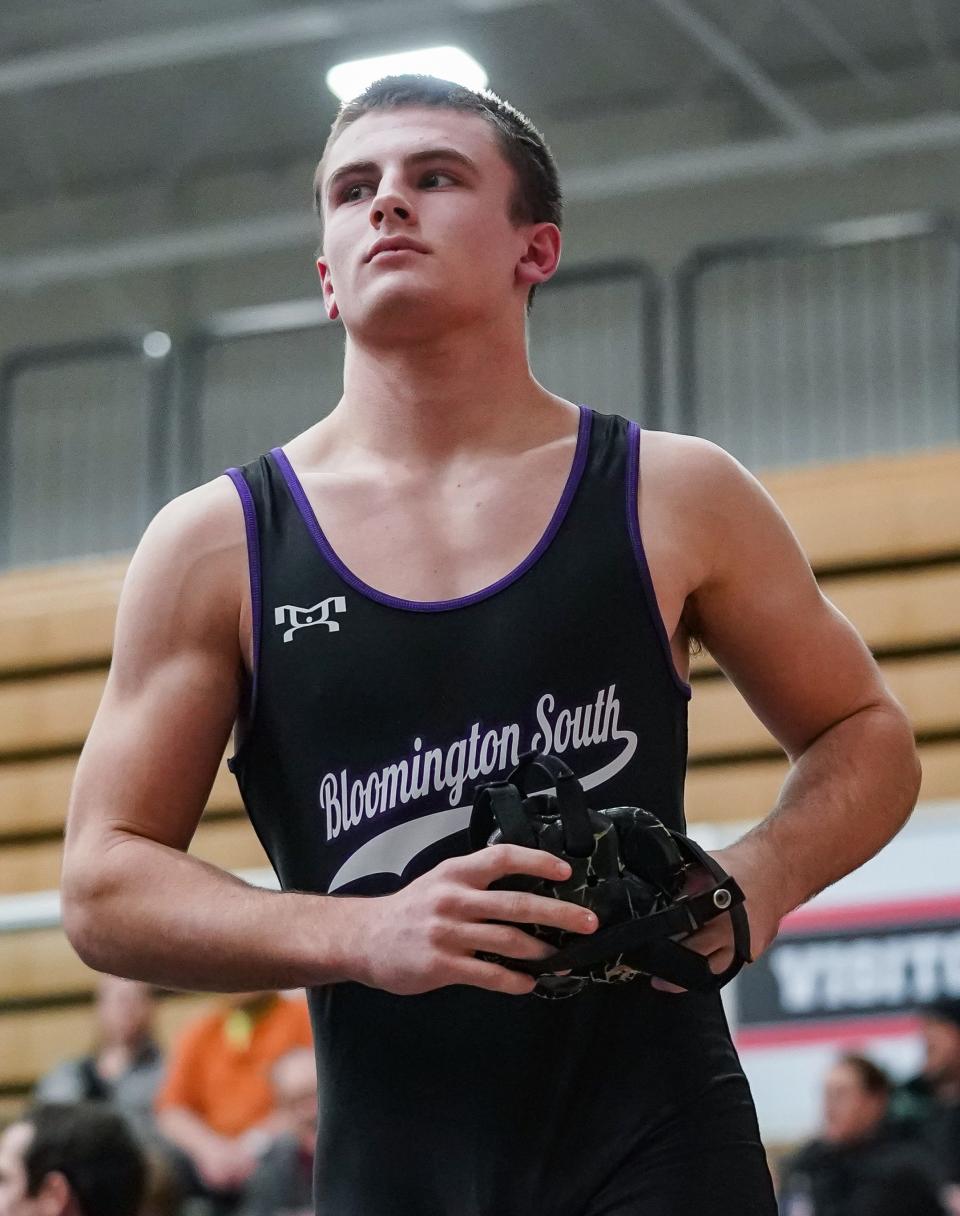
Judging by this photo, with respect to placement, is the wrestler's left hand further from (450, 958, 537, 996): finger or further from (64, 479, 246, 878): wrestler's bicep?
(64, 479, 246, 878): wrestler's bicep

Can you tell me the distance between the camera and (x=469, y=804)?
2.30 meters

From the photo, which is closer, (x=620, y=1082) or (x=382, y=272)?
(x=620, y=1082)

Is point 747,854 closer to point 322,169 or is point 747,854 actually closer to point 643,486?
point 643,486

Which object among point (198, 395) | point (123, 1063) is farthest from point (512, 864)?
point (198, 395)

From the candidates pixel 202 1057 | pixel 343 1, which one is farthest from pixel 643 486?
pixel 343 1

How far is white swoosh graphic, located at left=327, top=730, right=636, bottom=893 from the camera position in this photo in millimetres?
2307

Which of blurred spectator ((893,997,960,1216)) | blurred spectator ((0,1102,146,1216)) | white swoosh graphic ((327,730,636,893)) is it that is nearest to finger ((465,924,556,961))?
white swoosh graphic ((327,730,636,893))

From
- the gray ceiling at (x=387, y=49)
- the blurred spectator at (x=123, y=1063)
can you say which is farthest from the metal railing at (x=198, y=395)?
the blurred spectator at (x=123, y=1063)

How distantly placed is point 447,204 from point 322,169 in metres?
Result: 0.25

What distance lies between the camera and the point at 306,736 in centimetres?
236

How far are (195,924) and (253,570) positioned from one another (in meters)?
0.44

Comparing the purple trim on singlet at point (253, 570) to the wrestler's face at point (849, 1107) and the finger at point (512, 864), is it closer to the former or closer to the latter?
the finger at point (512, 864)

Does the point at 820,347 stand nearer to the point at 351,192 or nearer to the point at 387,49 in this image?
the point at 387,49

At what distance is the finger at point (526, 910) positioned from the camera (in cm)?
198
